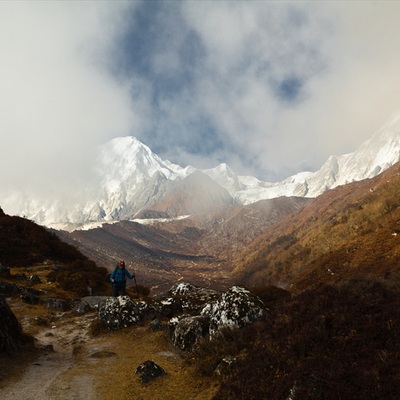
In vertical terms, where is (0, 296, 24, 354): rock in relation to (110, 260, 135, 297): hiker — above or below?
below

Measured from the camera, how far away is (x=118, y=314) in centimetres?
1650

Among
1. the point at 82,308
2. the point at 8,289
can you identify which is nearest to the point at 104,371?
the point at 82,308

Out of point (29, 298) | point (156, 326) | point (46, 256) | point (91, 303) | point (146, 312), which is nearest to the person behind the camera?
point (156, 326)

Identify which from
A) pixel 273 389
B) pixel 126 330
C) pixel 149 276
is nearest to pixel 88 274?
pixel 126 330

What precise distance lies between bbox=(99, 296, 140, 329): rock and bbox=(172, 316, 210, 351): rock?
396cm

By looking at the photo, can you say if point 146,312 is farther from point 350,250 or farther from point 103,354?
point 350,250

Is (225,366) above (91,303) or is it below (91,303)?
below

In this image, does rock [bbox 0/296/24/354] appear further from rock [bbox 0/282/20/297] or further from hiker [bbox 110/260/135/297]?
rock [bbox 0/282/20/297]

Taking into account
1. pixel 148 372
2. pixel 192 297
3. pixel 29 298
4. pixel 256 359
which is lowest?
pixel 148 372

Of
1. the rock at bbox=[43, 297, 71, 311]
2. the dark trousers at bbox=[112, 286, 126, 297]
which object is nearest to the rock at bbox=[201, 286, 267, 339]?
the dark trousers at bbox=[112, 286, 126, 297]

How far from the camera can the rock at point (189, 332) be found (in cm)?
1262

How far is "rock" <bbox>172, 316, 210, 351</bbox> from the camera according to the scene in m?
12.6

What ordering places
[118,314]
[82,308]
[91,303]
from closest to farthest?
[118,314] → [82,308] → [91,303]

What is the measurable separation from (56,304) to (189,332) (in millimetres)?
12040
